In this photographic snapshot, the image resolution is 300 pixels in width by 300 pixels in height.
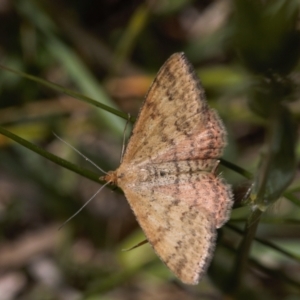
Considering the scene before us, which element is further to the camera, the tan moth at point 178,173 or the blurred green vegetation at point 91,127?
the blurred green vegetation at point 91,127

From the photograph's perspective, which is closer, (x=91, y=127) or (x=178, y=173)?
(x=178, y=173)

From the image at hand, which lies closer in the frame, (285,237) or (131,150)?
(131,150)

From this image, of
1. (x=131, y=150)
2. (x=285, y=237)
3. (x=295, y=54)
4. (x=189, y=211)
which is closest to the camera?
(x=295, y=54)

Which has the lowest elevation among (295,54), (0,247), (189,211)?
(0,247)

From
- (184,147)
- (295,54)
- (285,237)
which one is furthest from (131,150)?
(285,237)

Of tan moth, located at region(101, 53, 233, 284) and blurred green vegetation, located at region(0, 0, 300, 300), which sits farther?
blurred green vegetation, located at region(0, 0, 300, 300)

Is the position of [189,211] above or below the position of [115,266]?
above

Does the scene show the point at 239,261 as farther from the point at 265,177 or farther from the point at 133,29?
the point at 133,29

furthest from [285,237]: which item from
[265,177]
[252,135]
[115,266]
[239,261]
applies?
[265,177]

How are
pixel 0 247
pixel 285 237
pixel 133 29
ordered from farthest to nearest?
pixel 0 247 < pixel 133 29 < pixel 285 237
